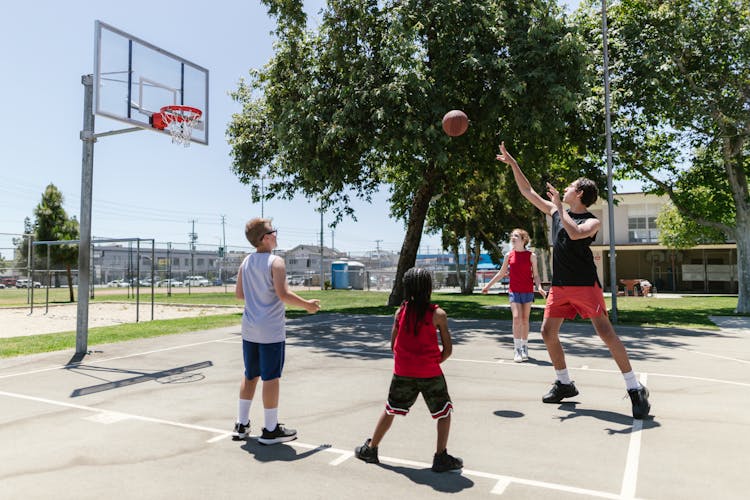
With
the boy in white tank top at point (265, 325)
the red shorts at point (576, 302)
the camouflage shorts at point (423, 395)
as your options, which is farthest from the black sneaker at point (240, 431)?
the red shorts at point (576, 302)

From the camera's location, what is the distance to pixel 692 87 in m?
17.9

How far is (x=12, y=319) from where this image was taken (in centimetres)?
1833

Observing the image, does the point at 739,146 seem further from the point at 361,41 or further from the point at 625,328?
the point at 361,41

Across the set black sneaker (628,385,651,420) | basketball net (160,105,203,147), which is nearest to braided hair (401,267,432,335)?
black sneaker (628,385,651,420)

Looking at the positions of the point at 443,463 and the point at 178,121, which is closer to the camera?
the point at 443,463

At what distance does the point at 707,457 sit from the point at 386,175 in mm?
20155

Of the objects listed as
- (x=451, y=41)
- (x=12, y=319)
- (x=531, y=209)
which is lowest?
(x=12, y=319)

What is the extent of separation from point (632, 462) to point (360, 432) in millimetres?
2235

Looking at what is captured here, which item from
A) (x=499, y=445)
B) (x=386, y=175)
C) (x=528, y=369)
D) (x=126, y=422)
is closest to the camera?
(x=499, y=445)

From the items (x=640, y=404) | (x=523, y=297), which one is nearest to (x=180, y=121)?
(x=523, y=297)

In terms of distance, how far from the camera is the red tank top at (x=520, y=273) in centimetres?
841

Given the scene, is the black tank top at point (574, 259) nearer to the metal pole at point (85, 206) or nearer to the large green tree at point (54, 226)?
the metal pole at point (85, 206)

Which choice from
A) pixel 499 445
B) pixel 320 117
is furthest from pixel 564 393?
pixel 320 117

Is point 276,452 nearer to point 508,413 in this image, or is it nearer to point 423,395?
point 423,395
